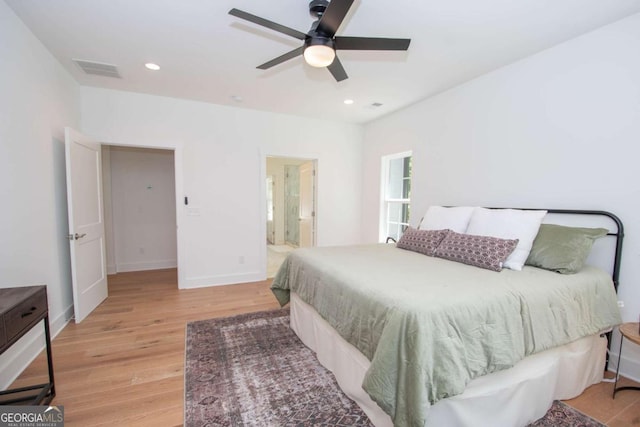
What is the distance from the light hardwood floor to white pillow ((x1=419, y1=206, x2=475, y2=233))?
144 cm

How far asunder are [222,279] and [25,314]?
267cm

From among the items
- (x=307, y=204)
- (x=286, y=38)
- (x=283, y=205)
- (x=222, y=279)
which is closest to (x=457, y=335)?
(x=286, y=38)

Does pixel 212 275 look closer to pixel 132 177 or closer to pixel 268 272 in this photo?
pixel 268 272

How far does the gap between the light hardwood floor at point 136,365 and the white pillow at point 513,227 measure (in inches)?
37.8

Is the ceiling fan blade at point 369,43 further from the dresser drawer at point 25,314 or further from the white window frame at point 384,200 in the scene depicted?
the white window frame at point 384,200

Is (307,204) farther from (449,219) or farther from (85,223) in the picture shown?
(85,223)

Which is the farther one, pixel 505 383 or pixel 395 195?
pixel 395 195

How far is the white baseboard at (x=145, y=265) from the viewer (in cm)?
486

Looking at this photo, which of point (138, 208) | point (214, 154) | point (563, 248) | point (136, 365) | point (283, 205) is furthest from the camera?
point (283, 205)

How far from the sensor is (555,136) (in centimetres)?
239

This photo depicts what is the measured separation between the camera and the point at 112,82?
10.7 ft

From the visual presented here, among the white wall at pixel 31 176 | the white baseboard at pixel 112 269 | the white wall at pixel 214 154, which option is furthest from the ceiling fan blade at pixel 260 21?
the white baseboard at pixel 112 269

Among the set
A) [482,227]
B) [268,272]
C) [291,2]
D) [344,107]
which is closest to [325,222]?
[268,272]

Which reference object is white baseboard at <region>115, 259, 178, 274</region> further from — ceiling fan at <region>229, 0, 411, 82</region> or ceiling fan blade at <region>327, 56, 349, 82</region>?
→ ceiling fan at <region>229, 0, 411, 82</region>
